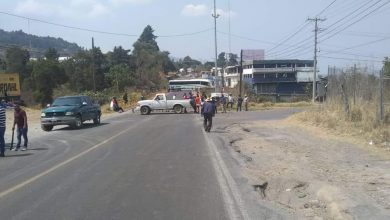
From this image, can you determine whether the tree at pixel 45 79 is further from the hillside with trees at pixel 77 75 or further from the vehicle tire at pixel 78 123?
the vehicle tire at pixel 78 123

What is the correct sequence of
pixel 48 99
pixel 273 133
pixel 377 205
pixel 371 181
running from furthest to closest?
pixel 48 99
pixel 273 133
pixel 371 181
pixel 377 205

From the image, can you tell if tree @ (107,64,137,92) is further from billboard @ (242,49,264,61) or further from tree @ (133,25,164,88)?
billboard @ (242,49,264,61)

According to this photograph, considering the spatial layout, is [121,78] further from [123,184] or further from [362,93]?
[123,184]

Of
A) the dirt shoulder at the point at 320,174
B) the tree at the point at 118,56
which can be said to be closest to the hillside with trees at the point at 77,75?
the tree at the point at 118,56

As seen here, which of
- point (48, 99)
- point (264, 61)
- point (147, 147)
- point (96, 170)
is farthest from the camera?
point (264, 61)

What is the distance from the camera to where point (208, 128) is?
2572 centimetres

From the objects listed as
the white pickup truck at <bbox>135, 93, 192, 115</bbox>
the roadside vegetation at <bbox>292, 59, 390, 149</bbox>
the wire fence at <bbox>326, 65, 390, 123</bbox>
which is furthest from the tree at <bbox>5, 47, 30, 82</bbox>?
the wire fence at <bbox>326, 65, 390, 123</bbox>

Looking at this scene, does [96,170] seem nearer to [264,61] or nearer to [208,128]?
[208,128]

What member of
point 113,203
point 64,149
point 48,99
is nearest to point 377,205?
point 113,203

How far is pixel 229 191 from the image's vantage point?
33.8 feet

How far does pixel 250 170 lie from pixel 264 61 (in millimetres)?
119795

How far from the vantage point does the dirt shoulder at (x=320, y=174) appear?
29.0ft

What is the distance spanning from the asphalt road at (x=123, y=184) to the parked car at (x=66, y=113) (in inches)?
439

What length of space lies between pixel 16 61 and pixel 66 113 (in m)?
78.2
